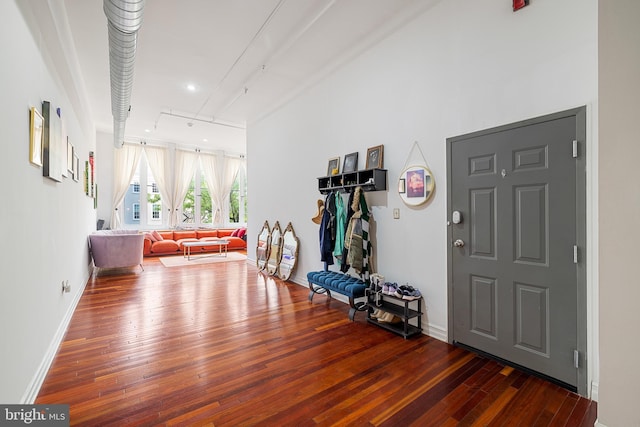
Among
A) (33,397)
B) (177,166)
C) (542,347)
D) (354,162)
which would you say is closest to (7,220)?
(33,397)

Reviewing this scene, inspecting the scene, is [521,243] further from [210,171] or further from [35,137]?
[210,171]

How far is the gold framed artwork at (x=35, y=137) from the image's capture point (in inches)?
79.1

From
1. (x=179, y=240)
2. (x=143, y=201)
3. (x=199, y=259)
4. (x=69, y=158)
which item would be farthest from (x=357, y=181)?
(x=143, y=201)

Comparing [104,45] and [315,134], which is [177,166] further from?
[315,134]

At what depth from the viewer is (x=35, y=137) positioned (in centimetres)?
208

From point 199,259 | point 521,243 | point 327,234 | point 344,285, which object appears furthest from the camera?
point 199,259

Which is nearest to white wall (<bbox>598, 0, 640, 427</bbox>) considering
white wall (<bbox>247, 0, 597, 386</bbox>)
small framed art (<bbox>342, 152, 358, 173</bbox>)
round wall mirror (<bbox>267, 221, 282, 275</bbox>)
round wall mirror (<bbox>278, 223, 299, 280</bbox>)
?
white wall (<bbox>247, 0, 597, 386</bbox>)

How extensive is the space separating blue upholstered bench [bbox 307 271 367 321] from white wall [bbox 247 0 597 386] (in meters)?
0.37

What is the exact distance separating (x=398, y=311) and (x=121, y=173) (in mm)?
8760

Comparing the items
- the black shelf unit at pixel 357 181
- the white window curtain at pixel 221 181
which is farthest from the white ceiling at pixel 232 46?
the white window curtain at pixel 221 181

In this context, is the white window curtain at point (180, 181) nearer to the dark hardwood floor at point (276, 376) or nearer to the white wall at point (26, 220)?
the dark hardwood floor at point (276, 376)

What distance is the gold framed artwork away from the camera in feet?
6.59

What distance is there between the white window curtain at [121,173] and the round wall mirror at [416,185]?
8.38m

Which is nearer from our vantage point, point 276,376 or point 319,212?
point 276,376
